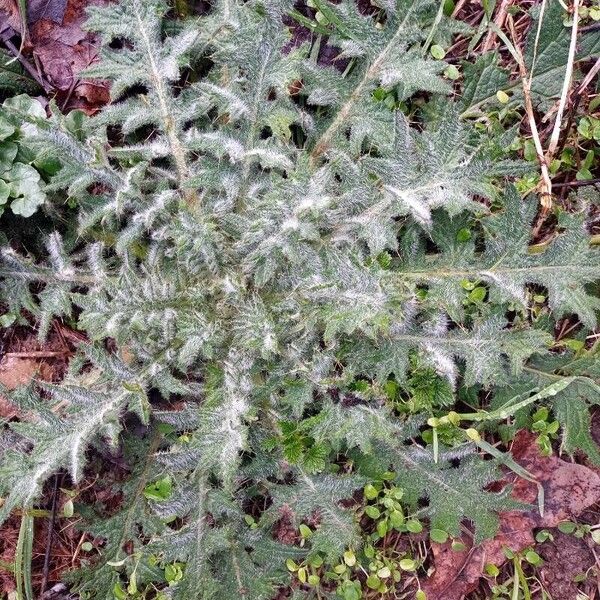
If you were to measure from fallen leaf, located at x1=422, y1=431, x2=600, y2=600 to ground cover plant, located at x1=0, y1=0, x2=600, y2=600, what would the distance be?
0.6 inches

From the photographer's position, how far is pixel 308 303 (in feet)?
8.66

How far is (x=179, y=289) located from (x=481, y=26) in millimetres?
1730

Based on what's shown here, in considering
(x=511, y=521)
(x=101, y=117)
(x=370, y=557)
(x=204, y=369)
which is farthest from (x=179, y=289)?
(x=511, y=521)

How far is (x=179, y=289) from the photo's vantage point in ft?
8.96

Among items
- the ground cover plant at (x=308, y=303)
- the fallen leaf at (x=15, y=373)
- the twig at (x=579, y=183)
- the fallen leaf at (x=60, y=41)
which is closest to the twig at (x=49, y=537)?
the ground cover plant at (x=308, y=303)

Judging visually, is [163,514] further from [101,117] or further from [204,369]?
Answer: [101,117]

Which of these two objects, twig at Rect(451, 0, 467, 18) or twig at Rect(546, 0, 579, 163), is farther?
twig at Rect(451, 0, 467, 18)

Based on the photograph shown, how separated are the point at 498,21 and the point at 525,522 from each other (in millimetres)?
2209

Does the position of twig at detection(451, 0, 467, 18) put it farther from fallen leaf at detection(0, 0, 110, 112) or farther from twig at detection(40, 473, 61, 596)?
twig at detection(40, 473, 61, 596)

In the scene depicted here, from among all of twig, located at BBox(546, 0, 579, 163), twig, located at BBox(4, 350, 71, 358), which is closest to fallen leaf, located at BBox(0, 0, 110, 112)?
twig, located at BBox(4, 350, 71, 358)

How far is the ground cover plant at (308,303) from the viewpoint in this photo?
2.57m

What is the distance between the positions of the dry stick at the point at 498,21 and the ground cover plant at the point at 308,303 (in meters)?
0.04

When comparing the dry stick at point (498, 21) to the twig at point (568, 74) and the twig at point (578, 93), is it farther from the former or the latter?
the twig at point (578, 93)

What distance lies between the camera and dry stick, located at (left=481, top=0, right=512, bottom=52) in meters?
3.02
